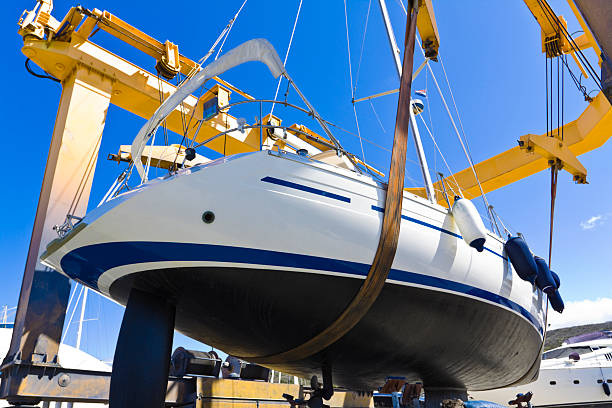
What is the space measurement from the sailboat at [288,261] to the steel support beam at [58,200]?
250 cm

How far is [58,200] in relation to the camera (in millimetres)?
6703

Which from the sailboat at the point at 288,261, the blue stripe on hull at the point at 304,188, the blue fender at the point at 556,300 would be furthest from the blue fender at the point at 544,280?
the blue stripe on hull at the point at 304,188

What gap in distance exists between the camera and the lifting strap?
3.42 m

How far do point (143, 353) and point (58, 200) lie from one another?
4.31 meters

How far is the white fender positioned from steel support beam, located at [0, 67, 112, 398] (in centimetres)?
539

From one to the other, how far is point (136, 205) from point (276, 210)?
1.04 m

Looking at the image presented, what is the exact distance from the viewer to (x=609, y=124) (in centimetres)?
915

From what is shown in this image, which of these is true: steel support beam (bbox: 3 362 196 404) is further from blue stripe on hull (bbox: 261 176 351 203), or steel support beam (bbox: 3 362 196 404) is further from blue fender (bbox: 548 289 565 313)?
blue fender (bbox: 548 289 565 313)

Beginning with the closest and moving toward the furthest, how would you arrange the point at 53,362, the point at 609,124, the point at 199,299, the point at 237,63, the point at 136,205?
the point at 136,205 < the point at 199,299 < the point at 237,63 < the point at 53,362 < the point at 609,124

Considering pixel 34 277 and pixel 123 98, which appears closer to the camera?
pixel 34 277

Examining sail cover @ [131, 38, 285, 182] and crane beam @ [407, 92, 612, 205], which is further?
crane beam @ [407, 92, 612, 205]

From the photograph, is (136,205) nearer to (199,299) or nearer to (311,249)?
(199,299)

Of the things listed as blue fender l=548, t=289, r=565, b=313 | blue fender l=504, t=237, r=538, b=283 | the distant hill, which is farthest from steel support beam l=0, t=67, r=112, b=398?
the distant hill

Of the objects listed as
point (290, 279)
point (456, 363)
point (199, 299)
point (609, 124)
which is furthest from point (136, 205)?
point (609, 124)
